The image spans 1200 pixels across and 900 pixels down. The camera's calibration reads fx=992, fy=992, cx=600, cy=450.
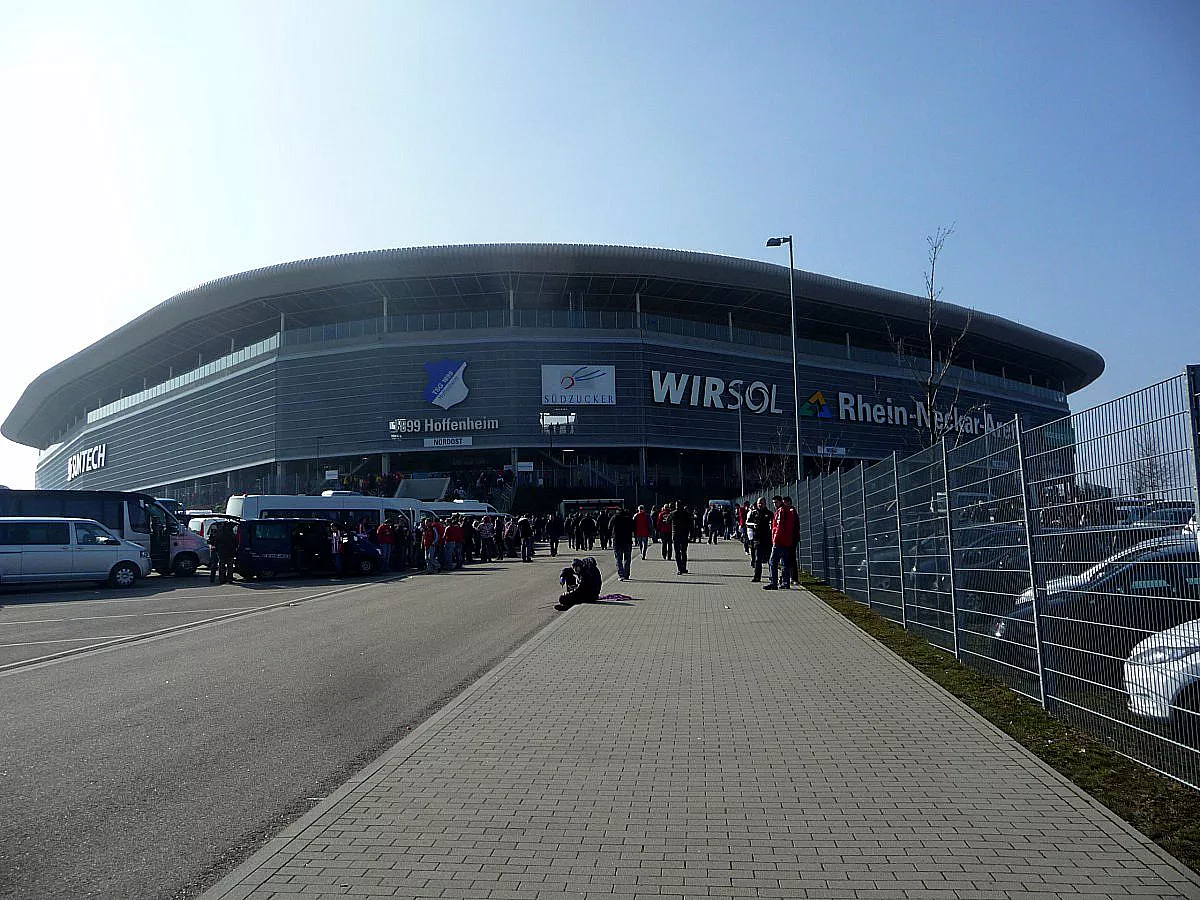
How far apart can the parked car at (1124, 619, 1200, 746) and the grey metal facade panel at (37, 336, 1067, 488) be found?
6316 centimetres

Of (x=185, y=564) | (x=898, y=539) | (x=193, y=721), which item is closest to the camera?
(x=193, y=721)

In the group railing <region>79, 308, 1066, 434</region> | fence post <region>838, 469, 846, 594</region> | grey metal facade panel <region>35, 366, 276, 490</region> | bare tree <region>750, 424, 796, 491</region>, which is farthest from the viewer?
grey metal facade panel <region>35, 366, 276, 490</region>

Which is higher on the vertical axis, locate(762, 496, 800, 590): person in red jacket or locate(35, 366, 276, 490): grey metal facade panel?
locate(35, 366, 276, 490): grey metal facade panel

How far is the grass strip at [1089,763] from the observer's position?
4641mm

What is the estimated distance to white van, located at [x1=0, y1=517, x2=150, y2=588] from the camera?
23.4 m

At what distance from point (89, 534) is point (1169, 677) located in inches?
968

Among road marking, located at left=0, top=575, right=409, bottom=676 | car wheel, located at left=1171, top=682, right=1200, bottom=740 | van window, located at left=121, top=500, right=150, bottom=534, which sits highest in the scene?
van window, located at left=121, top=500, right=150, bottom=534

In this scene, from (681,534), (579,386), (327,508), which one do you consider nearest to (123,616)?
(681,534)

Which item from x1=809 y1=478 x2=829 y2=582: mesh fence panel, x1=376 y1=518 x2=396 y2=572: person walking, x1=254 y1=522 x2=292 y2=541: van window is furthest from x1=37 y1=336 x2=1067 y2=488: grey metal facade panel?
x1=809 y1=478 x2=829 y2=582: mesh fence panel

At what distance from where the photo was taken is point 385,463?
7312 centimetres

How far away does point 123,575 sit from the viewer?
24.6 m

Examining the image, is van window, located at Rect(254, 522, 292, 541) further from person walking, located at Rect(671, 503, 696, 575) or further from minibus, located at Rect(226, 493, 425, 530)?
person walking, located at Rect(671, 503, 696, 575)

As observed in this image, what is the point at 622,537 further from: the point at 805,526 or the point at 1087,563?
the point at 1087,563

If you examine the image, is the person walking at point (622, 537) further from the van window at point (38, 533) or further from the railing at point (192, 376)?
the railing at point (192, 376)
